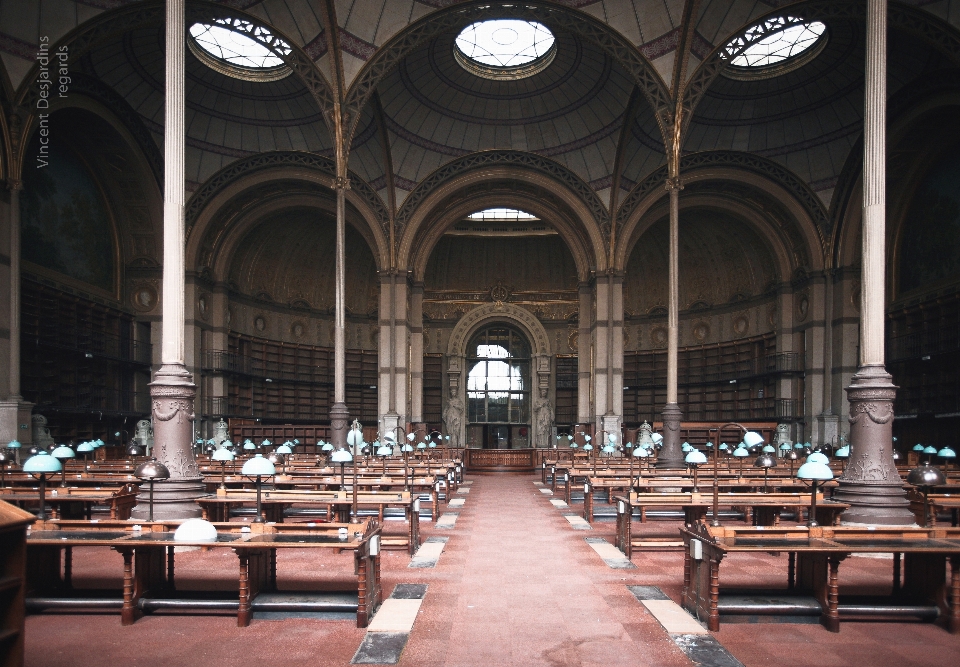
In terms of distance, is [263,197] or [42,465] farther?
[263,197]

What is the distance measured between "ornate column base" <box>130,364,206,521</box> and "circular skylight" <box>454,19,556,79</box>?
793 inches

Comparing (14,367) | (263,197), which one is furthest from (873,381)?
(263,197)

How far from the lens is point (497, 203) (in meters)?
30.7

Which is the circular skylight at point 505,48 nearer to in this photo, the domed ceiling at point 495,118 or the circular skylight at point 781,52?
the domed ceiling at point 495,118

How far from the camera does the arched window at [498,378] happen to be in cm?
3688

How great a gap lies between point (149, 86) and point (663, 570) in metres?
24.0

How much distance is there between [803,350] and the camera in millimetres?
28469

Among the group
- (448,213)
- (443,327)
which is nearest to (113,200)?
(448,213)

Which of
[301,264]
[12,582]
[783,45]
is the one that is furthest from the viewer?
[301,264]

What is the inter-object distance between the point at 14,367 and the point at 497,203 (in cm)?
1857

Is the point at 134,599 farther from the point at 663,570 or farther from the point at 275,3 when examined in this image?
the point at 275,3

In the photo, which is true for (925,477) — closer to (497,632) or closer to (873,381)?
(873,381)

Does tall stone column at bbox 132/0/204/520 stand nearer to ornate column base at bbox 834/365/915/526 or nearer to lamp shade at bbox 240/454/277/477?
lamp shade at bbox 240/454/277/477

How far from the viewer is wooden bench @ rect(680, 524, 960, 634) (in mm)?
6316
